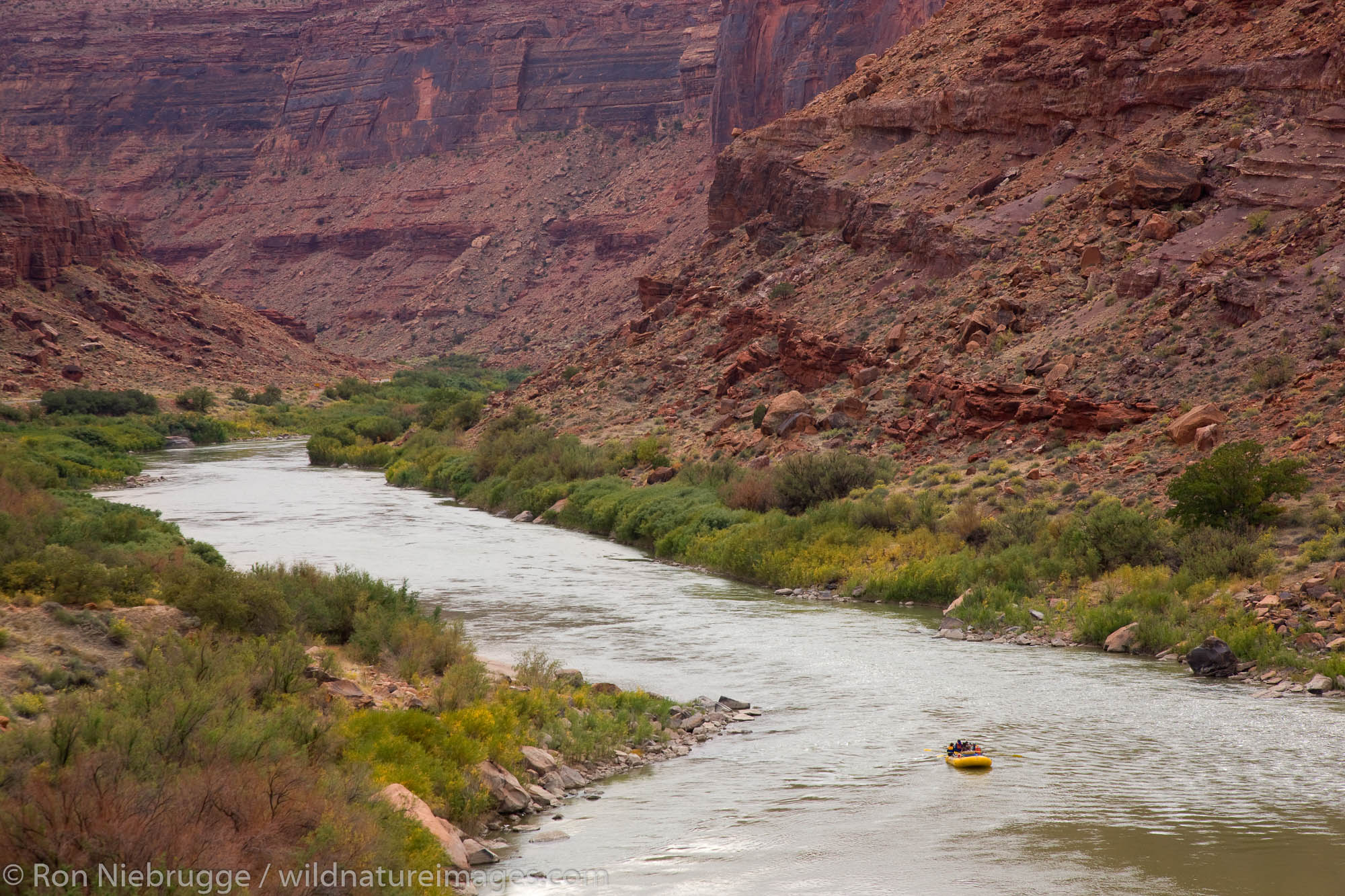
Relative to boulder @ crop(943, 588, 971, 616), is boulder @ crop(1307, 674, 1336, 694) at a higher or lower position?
higher

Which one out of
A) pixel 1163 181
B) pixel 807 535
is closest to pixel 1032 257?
pixel 1163 181

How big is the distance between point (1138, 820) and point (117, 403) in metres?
60.9

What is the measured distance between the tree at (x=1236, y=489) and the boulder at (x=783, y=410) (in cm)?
1489

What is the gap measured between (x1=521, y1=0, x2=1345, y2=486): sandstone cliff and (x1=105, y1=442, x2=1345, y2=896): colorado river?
9.02 m

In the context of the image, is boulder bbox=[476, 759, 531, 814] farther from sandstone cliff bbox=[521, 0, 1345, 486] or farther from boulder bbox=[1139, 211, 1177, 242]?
boulder bbox=[1139, 211, 1177, 242]

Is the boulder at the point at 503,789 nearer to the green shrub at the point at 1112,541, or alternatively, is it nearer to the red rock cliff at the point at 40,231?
the green shrub at the point at 1112,541

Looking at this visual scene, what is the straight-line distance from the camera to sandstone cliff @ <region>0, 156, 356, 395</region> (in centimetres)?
6906

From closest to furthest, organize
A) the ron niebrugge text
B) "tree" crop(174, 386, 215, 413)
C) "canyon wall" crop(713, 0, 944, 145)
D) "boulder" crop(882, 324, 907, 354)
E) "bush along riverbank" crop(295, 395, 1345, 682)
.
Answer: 1. the ron niebrugge text
2. "bush along riverbank" crop(295, 395, 1345, 682)
3. "boulder" crop(882, 324, 907, 354)
4. "tree" crop(174, 386, 215, 413)
5. "canyon wall" crop(713, 0, 944, 145)

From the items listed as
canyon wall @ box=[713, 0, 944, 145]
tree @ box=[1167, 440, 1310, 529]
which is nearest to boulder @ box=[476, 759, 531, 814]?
tree @ box=[1167, 440, 1310, 529]

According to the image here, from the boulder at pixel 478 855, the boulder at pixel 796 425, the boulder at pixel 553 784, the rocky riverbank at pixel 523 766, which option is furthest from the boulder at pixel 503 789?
the boulder at pixel 796 425

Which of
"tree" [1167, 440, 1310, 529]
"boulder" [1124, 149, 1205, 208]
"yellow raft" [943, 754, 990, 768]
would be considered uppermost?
"boulder" [1124, 149, 1205, 208]

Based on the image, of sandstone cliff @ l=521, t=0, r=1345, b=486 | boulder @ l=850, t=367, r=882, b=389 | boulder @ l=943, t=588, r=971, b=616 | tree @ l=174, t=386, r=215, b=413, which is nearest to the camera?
boulder @ l=943, t=588, r=971, b=616

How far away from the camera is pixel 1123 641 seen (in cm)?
2020

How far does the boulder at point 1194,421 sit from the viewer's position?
26.2m
